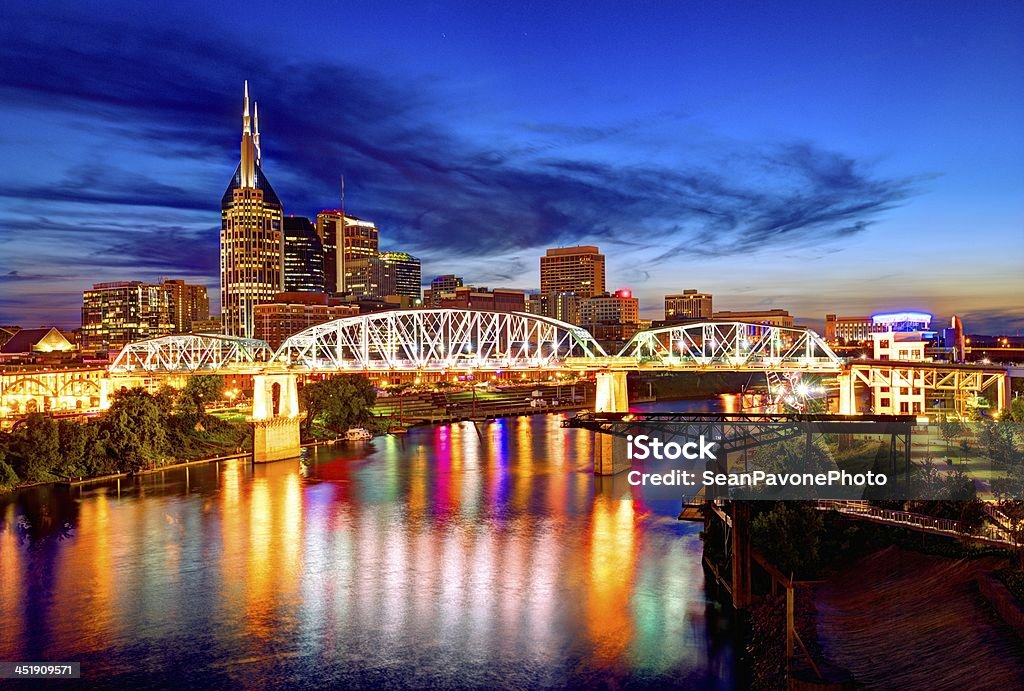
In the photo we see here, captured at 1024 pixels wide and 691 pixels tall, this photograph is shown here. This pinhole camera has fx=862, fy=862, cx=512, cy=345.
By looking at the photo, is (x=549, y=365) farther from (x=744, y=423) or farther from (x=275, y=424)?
(x=744, y=423)

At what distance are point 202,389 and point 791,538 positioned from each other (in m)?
60.4

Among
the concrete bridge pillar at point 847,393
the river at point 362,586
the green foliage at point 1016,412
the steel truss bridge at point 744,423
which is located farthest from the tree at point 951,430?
the concrete bridge pillar at point 847,393

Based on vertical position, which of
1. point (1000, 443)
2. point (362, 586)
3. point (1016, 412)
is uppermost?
point (1016, 412)

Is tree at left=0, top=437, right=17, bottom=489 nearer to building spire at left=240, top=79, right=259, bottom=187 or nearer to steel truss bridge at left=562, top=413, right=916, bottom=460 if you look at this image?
steel truss bridge at left=562, top=413, right=916, bottom=460

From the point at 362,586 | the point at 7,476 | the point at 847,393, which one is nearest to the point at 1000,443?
the point at 362,586

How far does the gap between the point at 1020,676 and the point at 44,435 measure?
4923 centimetres

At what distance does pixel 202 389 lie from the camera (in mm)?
74938

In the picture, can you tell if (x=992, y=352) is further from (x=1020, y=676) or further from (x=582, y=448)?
(x=1020, y=676)

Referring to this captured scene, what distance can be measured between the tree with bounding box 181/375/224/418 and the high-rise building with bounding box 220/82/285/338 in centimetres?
10906

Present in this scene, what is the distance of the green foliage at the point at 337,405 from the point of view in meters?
73.8

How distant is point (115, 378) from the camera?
76.9 m

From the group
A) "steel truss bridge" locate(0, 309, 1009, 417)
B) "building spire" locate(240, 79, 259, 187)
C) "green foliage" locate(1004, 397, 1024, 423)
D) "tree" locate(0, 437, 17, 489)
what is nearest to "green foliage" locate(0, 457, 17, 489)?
"tree" locate(0, 437, 17, 489)

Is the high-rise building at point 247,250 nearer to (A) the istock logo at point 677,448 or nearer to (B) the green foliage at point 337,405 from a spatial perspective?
(B) the green foliage at point 337,405

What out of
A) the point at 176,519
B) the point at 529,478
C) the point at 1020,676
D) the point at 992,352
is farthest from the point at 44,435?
the point at 992,352
